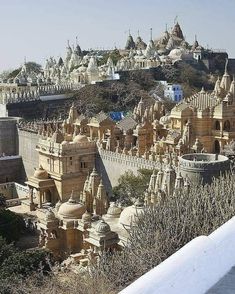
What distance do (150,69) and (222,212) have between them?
36789 mm

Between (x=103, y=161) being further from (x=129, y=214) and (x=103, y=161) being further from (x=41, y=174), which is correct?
(x=129, y=214)

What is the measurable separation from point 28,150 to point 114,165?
681cm

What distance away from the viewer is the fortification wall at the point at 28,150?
25328mm

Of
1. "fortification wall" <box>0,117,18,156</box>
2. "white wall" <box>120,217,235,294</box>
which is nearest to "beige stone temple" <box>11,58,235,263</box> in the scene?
"fortification wall" <box>0,117,18,156</box>

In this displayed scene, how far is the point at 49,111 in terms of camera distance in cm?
3422

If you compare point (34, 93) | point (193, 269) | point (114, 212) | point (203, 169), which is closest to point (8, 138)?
point (34, 93)

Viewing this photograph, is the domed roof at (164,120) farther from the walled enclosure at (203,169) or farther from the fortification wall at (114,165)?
the walled enclosure at (203,169)

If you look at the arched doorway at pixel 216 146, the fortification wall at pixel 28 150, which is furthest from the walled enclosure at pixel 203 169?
the fortification wall at pixel 28 150

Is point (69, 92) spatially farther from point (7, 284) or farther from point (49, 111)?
point (7, 284)

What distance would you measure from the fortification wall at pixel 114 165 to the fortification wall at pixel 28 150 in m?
4.87

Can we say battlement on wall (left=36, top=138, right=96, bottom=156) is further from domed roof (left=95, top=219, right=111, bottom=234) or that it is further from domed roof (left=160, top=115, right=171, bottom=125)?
domed roof (left=95, top=219, right=111, bottom=234)

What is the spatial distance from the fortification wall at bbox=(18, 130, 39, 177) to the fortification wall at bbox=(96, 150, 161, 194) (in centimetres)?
487

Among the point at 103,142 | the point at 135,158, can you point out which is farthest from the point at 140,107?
the point at 135,158

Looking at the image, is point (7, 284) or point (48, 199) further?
point (48, 199)
